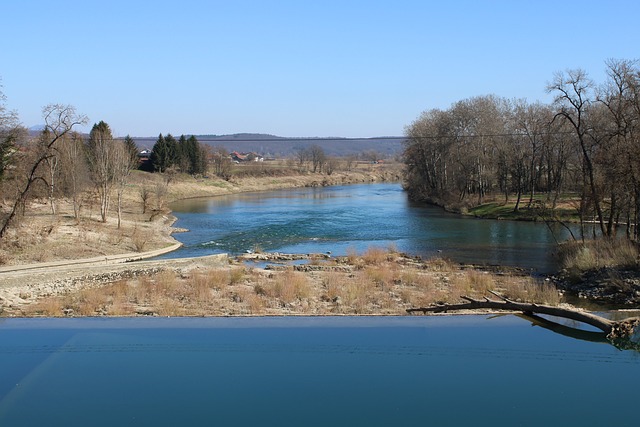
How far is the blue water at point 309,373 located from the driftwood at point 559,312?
542mm

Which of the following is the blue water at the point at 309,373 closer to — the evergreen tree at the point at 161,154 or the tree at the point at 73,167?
the tree at the point at 73,167

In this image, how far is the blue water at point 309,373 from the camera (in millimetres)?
11859

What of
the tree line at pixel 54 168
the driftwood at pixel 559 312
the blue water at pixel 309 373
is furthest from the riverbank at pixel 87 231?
the driftwood at pixel 559 312

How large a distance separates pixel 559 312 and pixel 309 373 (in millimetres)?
8079

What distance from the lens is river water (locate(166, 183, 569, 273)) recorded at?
3697 centimetres

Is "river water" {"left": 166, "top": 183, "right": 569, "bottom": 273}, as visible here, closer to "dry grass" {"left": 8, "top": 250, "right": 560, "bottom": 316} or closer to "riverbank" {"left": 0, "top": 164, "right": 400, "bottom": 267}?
"riverbank" {"left": 0, "top": 164, "right": 400, "bottom": 267}

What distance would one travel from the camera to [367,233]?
4612 centimetres

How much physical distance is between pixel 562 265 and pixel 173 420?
24.0 meters

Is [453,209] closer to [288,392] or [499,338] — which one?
[499,338]

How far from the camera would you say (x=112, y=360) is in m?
15.0

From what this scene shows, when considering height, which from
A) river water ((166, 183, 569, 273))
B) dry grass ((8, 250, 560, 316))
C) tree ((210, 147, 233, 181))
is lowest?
river water ((166, 183, 569, 273))

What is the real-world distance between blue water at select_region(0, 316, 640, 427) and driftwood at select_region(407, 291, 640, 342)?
54 cm

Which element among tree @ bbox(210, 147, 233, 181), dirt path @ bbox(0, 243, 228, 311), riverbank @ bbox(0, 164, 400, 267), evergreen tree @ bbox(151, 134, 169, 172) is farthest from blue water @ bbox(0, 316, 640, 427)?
tree @ bbox(210, 147, 233, 181)

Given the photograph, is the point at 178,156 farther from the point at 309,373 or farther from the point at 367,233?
the point at 309,373
